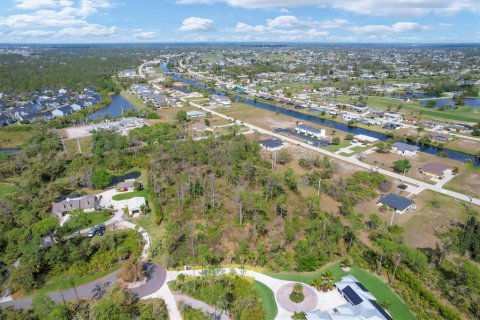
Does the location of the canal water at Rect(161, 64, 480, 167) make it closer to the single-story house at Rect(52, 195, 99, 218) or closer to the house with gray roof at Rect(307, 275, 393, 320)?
the house with gray roof at Rect(307, 275, 393, 320)

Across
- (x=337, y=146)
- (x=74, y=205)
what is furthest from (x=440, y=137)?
(x=74, y=205)

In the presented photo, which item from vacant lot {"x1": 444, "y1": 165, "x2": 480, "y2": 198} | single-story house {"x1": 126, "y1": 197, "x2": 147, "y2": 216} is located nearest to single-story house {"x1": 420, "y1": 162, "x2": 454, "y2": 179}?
vacant lot {"x1": 444, "y1": 165, "x2": 480, "y2": 198}

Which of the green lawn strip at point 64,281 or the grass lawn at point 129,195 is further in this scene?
the grass lawn at point 129,195

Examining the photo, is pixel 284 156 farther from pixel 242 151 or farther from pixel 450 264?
pixel 450 264

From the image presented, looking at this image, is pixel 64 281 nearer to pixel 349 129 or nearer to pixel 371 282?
pixel 371 282

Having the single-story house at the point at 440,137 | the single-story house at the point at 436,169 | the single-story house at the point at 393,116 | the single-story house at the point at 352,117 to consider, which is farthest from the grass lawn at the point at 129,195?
the single-story house at the point at 393,116

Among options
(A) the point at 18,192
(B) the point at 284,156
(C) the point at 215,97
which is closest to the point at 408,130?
(B) the point at 284,156

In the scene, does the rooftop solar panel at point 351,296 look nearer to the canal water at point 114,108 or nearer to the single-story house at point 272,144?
the single-story house at point 272,144
